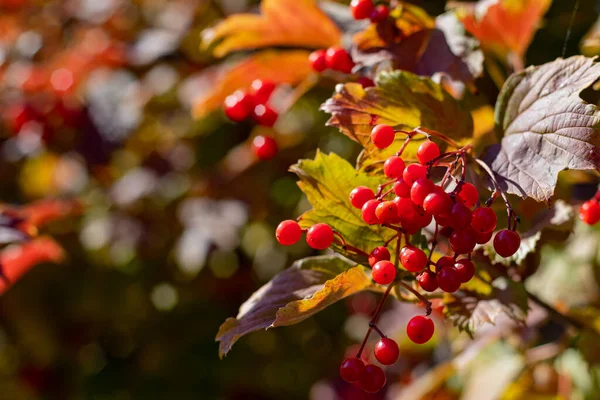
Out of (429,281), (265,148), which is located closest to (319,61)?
(265,148)

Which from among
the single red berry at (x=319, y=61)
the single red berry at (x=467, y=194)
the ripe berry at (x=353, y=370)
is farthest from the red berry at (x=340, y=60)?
the ripe berry at (x=353, y=370)

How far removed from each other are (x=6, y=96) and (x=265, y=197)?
1101 mm

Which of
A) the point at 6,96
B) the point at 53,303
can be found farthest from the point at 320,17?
the point at 53,303

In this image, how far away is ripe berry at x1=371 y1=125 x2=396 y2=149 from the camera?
2.66ft

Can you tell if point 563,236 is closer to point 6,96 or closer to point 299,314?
point 299,314

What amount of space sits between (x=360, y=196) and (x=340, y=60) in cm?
33

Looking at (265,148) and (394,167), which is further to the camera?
(265,148)

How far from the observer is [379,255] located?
2.68 ft

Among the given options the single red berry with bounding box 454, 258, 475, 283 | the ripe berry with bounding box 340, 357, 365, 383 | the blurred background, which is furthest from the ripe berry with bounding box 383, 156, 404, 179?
the blurred background

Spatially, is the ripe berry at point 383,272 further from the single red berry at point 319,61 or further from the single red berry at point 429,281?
the single red berry at point 319,61

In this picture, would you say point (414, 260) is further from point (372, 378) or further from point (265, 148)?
point (265, 148)

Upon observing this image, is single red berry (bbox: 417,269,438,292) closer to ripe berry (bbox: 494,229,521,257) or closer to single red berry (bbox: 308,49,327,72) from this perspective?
ripe berry (bbox: 494,229,521,257)

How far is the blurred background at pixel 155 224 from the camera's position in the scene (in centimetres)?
199

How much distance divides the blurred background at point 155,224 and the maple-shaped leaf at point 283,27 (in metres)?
0.54
